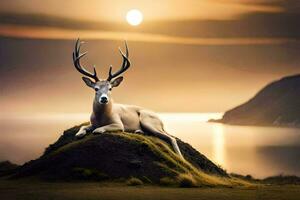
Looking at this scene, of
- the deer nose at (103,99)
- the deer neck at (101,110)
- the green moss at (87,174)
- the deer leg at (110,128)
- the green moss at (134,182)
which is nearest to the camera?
the green moss at (134,182)

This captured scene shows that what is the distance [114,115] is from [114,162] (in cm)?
326

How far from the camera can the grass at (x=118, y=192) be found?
22.7 m

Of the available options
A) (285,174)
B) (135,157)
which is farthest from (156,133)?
(285,174)

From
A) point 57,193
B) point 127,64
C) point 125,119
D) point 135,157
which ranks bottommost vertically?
point 57,193

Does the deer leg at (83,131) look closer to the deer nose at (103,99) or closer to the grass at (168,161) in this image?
the grass at (168,161)

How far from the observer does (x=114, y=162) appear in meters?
26.4

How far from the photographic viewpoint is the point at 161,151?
27766 mm

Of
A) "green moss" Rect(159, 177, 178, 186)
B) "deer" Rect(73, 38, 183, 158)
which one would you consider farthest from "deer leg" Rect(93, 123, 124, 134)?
"green moss" Rect(159, 177, 178, 186)

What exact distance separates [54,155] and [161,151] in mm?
3649

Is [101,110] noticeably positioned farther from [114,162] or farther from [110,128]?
[114,162]

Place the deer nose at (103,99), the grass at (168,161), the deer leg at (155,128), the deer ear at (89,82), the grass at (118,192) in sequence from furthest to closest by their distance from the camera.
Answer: the deer leg at (155,128)
the deer ear at (89,82)
the deer nose at (103,99)
the grass at (168,161)
the grass at (118,192)

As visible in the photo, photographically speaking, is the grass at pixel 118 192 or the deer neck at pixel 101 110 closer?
the grass at pixel 118 192

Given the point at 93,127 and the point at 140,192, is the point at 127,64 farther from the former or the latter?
the point at 140,192

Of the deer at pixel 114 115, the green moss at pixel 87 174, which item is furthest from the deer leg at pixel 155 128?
the green moss at pixel 87 174
